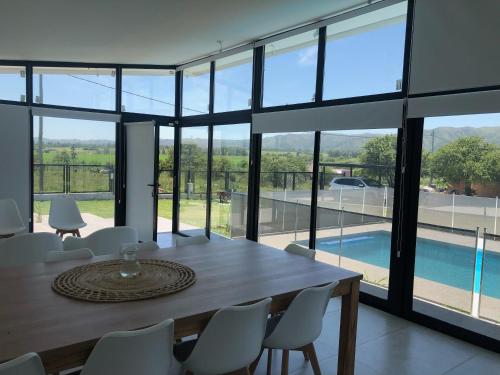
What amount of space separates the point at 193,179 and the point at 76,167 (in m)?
1.82

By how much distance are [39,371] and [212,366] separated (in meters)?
0.80

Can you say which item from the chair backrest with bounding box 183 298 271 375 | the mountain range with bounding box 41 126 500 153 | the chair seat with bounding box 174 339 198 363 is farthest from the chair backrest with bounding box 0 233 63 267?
the mountain range with bounding box 41 126 500 153

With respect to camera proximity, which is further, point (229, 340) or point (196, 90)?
point (196, 90)

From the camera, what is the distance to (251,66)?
18.6 feet

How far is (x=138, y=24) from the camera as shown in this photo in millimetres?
4297

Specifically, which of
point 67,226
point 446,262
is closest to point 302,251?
point 446,262

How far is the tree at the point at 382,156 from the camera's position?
4.00 metres

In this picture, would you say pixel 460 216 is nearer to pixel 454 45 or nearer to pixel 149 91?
pixel 454 45

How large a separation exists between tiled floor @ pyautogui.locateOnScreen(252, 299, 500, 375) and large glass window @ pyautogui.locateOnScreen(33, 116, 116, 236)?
4.33 m

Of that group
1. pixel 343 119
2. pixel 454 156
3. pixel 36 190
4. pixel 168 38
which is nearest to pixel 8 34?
pixel 168 38

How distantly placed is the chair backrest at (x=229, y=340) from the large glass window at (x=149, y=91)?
212 inches

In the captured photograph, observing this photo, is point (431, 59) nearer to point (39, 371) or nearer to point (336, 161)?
point (336, 161)

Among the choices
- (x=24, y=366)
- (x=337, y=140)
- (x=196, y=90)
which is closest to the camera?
(x=24, y=366)

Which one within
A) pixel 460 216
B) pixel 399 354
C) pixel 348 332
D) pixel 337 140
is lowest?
pixel 399 354
